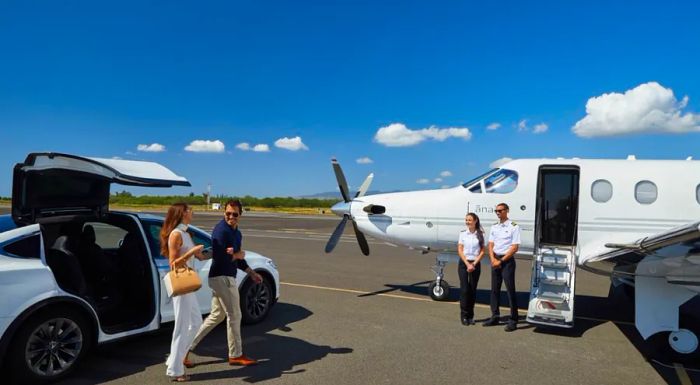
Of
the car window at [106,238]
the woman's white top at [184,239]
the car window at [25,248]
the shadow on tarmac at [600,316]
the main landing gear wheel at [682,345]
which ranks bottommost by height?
the shadow on tarmac at [600,316]

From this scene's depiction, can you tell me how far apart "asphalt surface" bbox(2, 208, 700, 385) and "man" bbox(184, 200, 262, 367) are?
0.26 m

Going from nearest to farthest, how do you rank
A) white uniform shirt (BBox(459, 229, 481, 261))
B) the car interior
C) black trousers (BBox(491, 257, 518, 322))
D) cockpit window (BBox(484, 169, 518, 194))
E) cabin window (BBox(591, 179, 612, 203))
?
the car interior → black trousers (BBox(491, 257, 518, 322)) → white uniform shirt (BBox(459, 229, 481, 261)) → cabin window (BBox(591, 179, 612, 203)) → cockpit window (BBox(484, 169, 518, 194))

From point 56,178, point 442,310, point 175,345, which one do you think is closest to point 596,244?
point 442,310

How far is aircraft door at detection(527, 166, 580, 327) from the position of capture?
6.73 m

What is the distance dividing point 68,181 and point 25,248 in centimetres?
102

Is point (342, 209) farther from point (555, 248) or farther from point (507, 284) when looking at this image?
point (555, 248)

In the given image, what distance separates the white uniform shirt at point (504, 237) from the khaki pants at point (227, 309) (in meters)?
4.12

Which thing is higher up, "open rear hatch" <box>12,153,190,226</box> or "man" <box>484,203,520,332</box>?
"open rear hatch" <box>12,153,190,226</box>

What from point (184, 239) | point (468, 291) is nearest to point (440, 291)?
point (468, 291)

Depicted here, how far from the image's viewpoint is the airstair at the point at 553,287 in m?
6.63

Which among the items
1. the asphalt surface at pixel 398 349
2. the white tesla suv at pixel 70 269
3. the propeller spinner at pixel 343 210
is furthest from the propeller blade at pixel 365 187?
the white tesla suv at pixel 70 269

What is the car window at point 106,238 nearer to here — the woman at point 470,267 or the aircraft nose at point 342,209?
the aircraft nose at point 342,209

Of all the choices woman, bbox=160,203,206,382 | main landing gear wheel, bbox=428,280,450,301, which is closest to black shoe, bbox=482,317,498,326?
main landing gear wheel, bbox=428,280,450,301

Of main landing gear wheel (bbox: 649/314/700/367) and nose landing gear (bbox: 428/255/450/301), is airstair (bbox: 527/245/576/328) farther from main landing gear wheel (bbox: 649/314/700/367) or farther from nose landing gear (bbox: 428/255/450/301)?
nose landing gear (bbox: 428/255/450/301)
